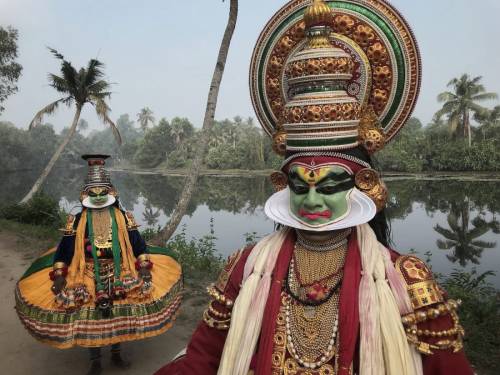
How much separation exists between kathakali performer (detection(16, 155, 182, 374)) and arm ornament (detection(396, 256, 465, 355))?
3442mm

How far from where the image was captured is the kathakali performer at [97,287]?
4.14m

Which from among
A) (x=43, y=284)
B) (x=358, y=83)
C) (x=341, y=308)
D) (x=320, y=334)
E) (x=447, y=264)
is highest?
(x=358, y=83)

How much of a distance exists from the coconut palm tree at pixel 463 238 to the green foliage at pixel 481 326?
6296 mm

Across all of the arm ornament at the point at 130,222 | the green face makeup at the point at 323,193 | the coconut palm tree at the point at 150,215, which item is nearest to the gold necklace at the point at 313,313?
the green face makeup at the point at 323,193

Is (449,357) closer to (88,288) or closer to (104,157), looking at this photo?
(88,288)

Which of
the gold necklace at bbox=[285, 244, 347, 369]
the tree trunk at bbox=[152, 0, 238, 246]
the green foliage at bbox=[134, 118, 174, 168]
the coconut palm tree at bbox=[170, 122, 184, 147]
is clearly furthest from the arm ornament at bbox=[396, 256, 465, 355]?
the green foliage at bbox=[134, 118, 174, 168]

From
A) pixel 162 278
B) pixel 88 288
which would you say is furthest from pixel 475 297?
pixel 88 288

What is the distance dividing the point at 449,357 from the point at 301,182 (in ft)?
3.38

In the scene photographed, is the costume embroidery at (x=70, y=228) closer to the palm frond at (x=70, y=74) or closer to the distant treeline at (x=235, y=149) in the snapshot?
the distant treeline at (x=235, y=149)

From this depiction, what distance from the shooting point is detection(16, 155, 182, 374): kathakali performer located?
4.14 metres

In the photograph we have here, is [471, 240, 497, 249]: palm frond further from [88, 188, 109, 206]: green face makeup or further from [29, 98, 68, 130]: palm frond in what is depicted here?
[29, 98, 68, 130]: palm frond

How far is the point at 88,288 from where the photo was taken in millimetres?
4340

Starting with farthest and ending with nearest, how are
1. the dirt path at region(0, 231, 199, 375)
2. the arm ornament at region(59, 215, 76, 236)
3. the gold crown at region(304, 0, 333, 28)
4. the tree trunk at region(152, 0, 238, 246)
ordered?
the tree trunk at region(152, 0, 238, 246)
the dirt path at region(0, 231, 199, 375)
the arm ornament at region(59, 215, 76, 236)
the gold crown at region(304, 0, 333, 28)

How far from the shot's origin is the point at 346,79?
1.82 metres
